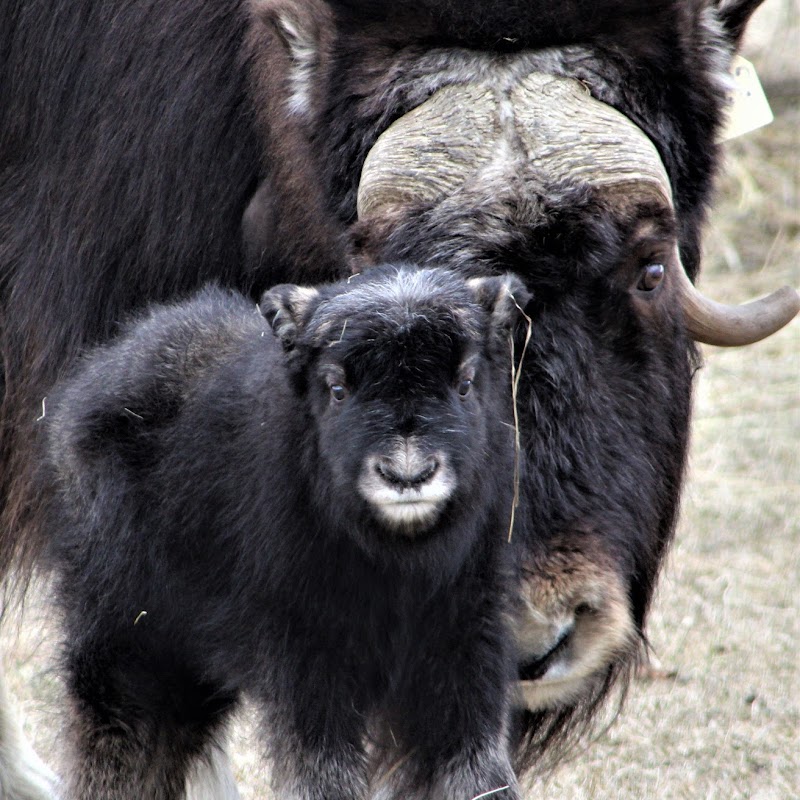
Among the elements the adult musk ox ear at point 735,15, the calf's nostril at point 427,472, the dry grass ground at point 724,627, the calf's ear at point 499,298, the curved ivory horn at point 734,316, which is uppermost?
the calf's nostril at point 427,472

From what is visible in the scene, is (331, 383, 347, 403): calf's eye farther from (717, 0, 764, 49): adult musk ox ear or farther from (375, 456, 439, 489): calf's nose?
(717, 0, 764, 49): adult musk ox ear

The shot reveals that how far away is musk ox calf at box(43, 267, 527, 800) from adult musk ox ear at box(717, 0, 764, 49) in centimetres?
97

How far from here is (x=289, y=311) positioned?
7.80 feet

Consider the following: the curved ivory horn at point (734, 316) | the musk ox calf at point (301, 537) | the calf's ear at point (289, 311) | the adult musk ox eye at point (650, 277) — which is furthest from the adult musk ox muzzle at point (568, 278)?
the calf's ear at point (289, 311)

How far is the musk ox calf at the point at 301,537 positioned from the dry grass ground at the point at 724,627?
0.87ft

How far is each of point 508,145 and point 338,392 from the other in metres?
0.85

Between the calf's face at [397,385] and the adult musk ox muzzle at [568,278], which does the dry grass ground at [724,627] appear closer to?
the adult musk ox muzzle at [568,278]

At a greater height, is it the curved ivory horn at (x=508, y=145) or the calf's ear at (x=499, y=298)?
the calf's ear at (x=499, y=298)

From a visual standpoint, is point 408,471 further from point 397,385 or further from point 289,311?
point 289,311

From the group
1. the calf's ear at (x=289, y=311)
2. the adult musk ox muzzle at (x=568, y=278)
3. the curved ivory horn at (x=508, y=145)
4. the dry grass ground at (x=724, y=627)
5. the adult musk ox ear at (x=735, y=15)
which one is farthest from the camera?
the dry grass ground at (x=724, y=627)

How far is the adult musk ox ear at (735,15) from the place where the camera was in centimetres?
314

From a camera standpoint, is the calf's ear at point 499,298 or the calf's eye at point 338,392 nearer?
the calf's eye at point 338,392

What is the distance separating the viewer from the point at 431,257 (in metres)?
2.77

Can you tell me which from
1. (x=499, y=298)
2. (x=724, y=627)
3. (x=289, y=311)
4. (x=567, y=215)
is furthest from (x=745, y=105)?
(x=724, y=627)
